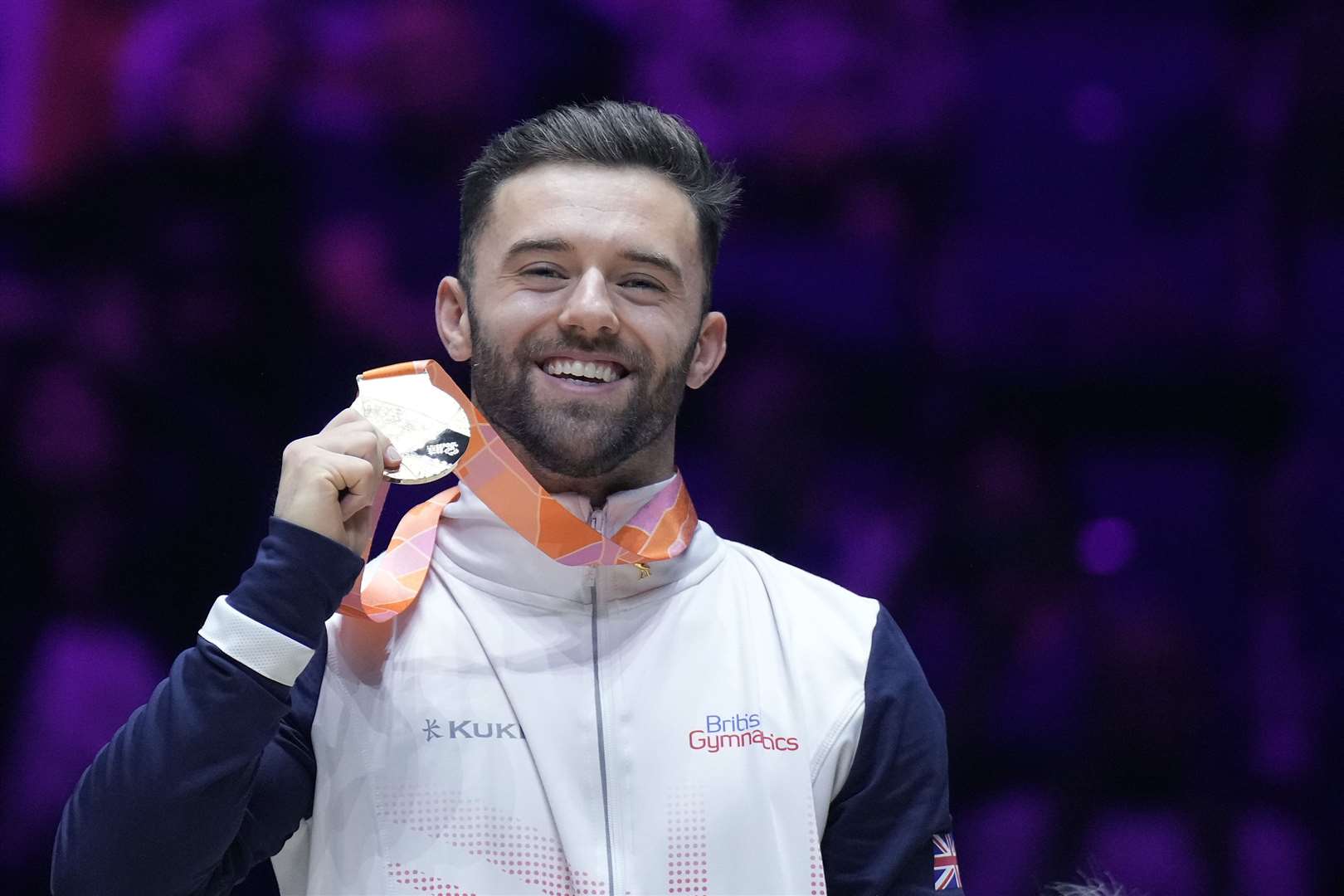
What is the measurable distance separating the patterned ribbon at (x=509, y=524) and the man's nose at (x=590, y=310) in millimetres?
198

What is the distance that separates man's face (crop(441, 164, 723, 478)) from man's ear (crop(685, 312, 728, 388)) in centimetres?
11

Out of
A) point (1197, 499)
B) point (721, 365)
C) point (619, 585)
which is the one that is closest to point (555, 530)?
point (619, 585)

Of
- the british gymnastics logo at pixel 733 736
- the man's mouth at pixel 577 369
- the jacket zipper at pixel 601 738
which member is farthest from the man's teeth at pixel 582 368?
the british gymnastics logo at pixel 733 736

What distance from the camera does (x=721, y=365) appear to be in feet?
10.1

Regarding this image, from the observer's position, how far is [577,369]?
230 centimetres

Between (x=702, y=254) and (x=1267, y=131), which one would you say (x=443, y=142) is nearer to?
(x=702, y=254)

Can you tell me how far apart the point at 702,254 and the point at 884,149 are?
0.81m

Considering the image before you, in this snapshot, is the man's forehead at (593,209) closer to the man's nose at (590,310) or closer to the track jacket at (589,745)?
the man's nose at (590,310)

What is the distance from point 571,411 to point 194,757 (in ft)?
2.51

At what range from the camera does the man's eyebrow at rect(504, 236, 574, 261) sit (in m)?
2.31

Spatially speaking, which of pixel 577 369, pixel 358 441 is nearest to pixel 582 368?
pixel 577 369

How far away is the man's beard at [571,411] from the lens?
2295 mm

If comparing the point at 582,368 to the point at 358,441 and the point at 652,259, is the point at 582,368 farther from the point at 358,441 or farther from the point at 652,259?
the point at 358,441

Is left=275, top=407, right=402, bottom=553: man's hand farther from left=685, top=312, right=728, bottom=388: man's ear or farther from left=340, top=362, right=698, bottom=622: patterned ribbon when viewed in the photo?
left=685, top=312, right=728, bottom=388: man's ear
